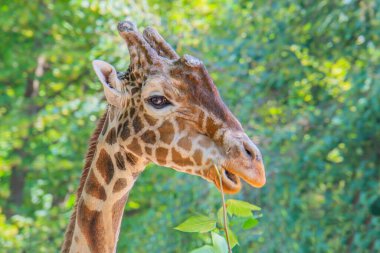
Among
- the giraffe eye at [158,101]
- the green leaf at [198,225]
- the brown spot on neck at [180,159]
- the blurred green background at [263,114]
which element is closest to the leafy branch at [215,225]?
the green leaf at [198,225]

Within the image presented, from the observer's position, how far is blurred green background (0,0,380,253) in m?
5.15

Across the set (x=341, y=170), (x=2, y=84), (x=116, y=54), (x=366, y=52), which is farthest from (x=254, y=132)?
(x=2, y=84)

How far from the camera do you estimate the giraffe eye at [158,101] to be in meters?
2.03

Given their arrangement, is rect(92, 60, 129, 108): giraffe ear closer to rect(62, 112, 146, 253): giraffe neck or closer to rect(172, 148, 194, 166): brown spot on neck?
rect(62, 112, 146, 253): giraffe neck

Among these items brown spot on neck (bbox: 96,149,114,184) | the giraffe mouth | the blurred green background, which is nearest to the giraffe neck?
brown spot on neck (bbox: 96,149,114,184)

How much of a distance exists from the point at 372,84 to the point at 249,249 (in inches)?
53.8

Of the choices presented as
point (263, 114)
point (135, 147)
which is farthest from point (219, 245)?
point (263, 114)

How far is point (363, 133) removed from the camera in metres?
5.16

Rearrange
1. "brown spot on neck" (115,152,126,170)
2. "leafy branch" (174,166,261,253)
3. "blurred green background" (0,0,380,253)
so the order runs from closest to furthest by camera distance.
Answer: "leafy branch" (174,166,261,253)
"brown spot on neck" (115,152,126,170)
"blurred green background" (0,0,380,253)

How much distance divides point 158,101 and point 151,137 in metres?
0.10

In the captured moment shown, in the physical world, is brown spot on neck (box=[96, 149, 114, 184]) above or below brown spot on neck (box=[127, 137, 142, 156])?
below

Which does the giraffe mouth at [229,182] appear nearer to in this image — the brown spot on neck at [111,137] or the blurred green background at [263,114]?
the brown spot on neck at [111,137]

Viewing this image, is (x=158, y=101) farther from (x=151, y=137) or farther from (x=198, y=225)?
(x=198, y=225)

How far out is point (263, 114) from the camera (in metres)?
5.67
